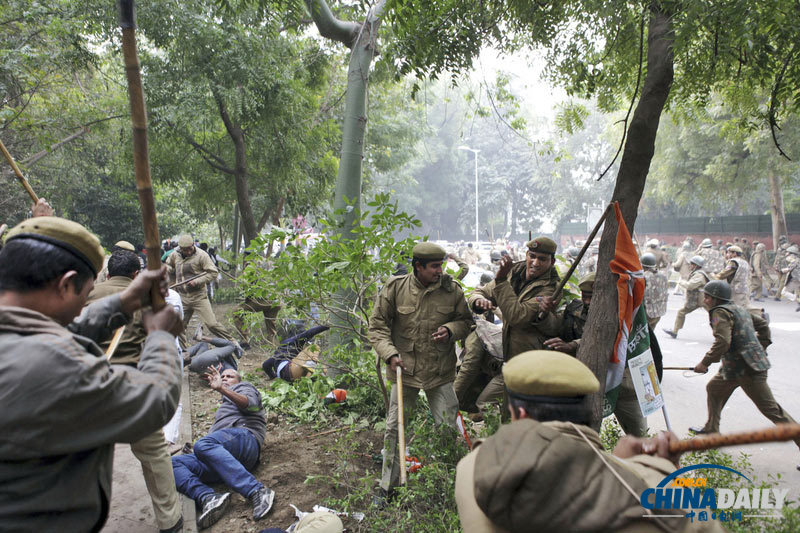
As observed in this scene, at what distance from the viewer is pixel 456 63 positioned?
4375mm

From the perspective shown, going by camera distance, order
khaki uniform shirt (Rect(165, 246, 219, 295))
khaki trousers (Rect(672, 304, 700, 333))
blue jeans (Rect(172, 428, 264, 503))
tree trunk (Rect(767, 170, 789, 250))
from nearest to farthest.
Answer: blue jeans (Rect(172, 428, 264, 503)) < khaki uniform shirt (Rect(165, 246, 219, 295)) < khaki trousers (Rect(672, 304, 700, 333)) < tree trunk (Rect(767, 170, 789, 250))

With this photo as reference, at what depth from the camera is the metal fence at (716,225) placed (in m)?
24.5

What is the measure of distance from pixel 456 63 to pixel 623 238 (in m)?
2.34

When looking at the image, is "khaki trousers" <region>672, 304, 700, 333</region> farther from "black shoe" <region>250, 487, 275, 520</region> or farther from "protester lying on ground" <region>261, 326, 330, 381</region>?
"black shoe" <region>250, 487, 275, 520</region>

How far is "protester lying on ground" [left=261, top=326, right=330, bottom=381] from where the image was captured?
226 inches

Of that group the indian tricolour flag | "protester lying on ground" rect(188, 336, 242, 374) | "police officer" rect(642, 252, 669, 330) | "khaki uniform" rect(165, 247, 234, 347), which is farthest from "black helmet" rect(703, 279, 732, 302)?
"khaki uniform" rect(165, 247, 234, 347)

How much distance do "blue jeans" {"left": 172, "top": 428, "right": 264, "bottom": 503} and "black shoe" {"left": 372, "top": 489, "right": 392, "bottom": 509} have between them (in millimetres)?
925

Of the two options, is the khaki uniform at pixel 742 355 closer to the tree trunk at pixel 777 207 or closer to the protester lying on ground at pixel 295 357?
the protester lying on ground at pixel 295 357

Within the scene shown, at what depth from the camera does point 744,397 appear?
6332 millimetres

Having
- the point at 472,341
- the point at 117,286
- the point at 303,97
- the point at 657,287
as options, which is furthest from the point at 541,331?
the point at 303,97

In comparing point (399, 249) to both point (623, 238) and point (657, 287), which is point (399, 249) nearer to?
point (623, 238)

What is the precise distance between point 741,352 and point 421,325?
10.3 ft

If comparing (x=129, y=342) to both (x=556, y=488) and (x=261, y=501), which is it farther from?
(x=556, y=488)

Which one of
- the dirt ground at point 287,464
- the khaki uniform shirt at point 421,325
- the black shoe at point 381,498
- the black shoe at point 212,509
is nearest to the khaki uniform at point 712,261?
the khaki uniform shirt at point 421,325
